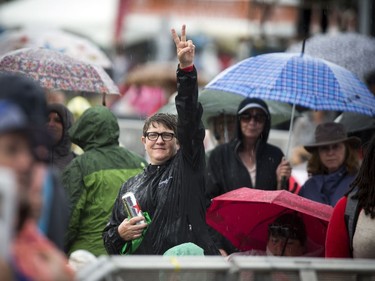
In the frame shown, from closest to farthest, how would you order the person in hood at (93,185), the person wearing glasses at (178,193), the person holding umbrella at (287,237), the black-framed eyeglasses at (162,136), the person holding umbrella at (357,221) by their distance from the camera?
the person holding umbrella at (357,221) → the person wearing glasses at (178,193) → the black-framed eyeglasses at (162,136) → the person holding umbrella at (287,237) → the person in hood at (93,185)

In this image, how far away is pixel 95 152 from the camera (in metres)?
8.25

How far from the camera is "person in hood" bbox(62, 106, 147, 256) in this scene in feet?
26.1

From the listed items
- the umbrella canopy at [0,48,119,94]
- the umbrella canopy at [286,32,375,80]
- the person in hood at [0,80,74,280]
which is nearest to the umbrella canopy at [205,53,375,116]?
the umbrella canopy at [0,48,119,94]

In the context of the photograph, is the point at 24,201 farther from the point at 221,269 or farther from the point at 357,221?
the point at 357,221

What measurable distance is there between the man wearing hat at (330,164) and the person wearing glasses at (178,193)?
2129 millimetres

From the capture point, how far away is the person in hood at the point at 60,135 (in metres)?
8.94

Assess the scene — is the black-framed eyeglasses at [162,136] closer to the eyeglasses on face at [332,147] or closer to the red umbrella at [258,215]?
the red umbrella at [258,215]

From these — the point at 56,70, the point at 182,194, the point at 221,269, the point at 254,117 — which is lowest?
the point at 254,117

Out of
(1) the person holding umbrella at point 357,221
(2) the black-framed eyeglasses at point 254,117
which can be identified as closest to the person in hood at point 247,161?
(2) the black-framed eyeglasses at point 254,117

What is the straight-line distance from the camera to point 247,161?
9.10 m

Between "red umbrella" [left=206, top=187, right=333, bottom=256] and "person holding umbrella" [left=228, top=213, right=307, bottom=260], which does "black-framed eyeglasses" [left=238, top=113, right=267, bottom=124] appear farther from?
"person holding umbrella" [left=228, top=213, right=307, bottom=260]

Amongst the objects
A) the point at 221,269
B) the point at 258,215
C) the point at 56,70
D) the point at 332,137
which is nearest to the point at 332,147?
the point at 332,137

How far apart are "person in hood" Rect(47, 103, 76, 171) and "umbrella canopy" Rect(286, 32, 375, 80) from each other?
3451mm

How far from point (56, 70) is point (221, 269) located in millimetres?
4977
